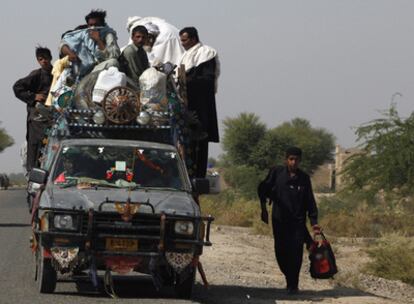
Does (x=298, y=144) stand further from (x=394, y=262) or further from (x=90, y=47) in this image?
(x=90, y=47)

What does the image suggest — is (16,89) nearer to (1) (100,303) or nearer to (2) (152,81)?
(2) (152,81)

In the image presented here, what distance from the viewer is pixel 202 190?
1317 cm

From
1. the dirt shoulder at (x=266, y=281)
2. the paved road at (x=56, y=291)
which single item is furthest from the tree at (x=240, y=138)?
the paved road at (x=56, y=291)

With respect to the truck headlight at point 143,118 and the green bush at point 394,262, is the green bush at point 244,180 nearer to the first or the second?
the green bush at point 394,262

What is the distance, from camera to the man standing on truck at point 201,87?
1586 centimetres

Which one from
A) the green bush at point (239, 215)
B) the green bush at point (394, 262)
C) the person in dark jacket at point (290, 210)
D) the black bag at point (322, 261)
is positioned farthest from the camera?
the green bush at point (239, 215)

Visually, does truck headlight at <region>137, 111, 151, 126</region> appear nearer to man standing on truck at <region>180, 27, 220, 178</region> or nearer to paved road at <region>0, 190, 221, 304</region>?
man standing on truck at <region>180, 27, 220, 178</region>

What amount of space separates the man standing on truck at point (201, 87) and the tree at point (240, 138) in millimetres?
64507

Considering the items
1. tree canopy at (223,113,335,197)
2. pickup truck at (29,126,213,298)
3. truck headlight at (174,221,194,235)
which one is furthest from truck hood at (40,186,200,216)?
tree canopy at (223,113,335,197)

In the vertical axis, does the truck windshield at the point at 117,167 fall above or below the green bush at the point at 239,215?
above

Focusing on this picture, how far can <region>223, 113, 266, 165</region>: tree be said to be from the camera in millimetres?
81438

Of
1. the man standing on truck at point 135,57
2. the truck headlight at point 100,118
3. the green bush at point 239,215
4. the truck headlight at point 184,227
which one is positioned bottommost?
the green bush at point 239,215

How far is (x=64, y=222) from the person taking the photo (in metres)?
12.1

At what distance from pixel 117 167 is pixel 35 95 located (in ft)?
12.5
